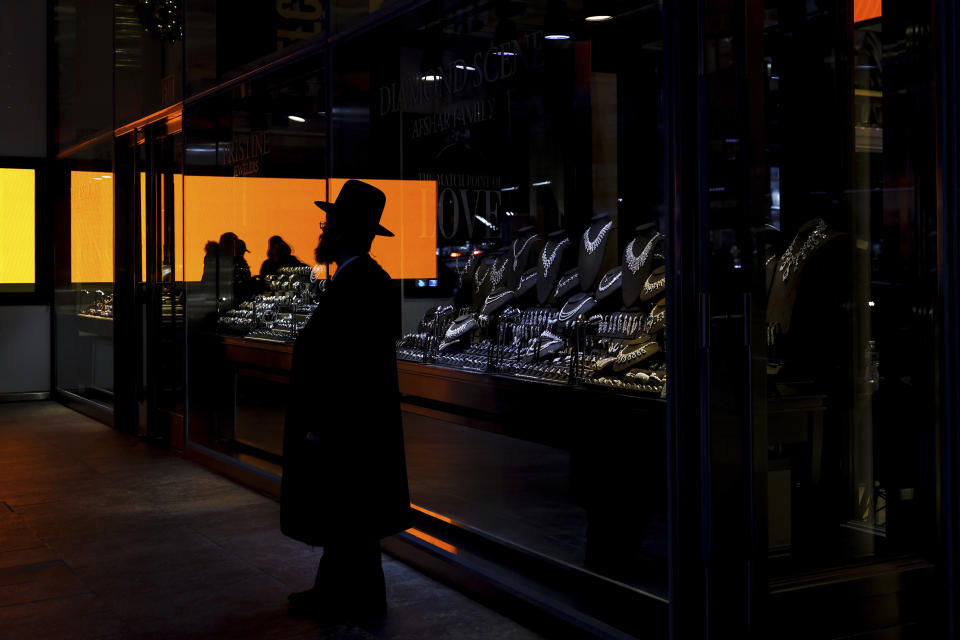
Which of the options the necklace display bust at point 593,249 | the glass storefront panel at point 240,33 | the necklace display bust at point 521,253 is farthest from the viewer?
the glass storefront panel at point 240,33

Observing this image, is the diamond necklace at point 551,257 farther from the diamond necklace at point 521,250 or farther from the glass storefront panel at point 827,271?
the glass storefront panel at point 827,271

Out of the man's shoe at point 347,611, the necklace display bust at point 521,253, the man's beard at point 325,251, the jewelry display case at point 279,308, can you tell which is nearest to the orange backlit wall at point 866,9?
the necklace display bust at point 521,253

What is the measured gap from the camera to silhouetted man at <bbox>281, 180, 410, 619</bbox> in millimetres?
3555

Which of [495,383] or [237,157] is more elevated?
[237,157]

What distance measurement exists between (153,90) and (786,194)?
5589mm

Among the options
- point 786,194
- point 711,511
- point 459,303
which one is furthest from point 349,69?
point 711,511

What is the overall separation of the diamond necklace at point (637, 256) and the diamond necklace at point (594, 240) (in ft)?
0.91

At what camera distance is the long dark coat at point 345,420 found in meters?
3.55

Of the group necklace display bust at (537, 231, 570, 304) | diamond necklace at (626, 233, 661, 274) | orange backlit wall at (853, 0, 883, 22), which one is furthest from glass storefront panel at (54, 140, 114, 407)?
orange backlit wall at (853, 0, 883, 22)

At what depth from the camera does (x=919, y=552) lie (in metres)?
3.02

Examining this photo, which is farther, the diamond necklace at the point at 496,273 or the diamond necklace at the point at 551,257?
the diamond necklace at the point at 496,273

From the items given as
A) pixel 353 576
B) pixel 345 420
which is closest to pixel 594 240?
pixel 345 420

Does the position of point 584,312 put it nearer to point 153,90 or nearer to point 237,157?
point 237,157

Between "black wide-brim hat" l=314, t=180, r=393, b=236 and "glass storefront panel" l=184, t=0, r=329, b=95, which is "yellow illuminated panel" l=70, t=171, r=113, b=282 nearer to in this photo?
"glass storefront panel" l=184, t=0, r=329, b=95
